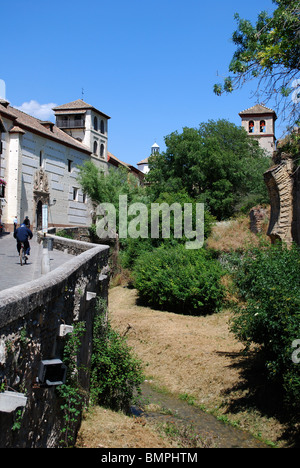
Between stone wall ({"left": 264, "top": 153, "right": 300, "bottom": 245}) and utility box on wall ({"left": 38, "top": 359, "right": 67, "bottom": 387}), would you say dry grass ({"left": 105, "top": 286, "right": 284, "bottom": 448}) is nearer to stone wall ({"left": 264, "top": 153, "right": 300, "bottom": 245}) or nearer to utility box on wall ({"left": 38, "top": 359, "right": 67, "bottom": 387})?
stone wall ({"left": 264, "top": 153, "right": 300, "bottom": 245})

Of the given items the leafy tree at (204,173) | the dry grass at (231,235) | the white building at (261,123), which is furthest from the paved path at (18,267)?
the white building at (261,123)

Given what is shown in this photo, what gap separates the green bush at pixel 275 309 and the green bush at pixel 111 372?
308 centimetres

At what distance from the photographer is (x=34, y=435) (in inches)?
188

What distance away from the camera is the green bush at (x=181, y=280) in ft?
72.3

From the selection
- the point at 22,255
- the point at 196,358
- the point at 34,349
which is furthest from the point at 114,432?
the point at 22,255

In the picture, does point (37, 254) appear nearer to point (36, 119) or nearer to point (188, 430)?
point (188, 430)

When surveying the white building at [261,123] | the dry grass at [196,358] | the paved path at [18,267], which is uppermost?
the white building at [261,123]

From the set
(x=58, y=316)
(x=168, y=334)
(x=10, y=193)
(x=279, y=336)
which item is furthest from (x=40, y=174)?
(x=58, y=316)

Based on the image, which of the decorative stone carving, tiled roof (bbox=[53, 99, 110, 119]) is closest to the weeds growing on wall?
the decorative stone carving

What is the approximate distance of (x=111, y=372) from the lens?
10656mm

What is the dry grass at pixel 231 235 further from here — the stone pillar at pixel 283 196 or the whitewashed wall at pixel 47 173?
the whitewashed wall at pixel 47 173

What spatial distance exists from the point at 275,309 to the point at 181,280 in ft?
40.5

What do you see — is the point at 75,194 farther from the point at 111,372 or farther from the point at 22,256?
the point at 111,372

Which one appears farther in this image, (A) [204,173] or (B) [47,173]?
(B) [47,173]
